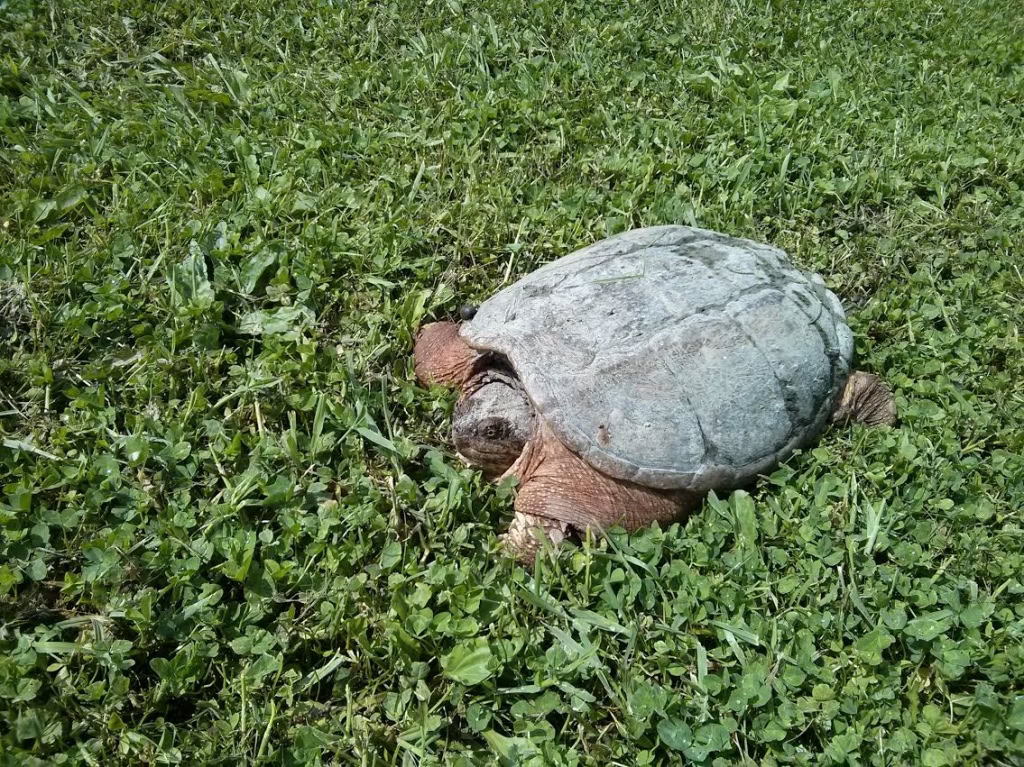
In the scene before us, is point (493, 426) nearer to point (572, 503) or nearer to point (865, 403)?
point (572, 503)

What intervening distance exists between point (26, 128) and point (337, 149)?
145cm

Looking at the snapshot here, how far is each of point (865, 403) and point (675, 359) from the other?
96 centimetres

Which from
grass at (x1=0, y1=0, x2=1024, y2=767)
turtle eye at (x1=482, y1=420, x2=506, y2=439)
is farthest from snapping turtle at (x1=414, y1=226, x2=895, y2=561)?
grass at (x1=0, y1=0, x2=1024, y2=767)

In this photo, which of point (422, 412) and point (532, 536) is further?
point (422, 412)

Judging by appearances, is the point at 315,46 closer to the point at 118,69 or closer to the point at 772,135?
the point at 118,69

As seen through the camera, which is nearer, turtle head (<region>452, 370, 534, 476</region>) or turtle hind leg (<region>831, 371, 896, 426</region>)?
turtle head (<region>452, 370, 534, 476</region>)

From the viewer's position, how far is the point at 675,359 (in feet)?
9.20

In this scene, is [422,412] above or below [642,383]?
below

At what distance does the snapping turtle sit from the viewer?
2.75 metres

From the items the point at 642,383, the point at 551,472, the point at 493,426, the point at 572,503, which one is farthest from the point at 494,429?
the point at 642,383

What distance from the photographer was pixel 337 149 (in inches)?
158

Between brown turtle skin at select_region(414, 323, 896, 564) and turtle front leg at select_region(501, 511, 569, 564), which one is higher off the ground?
brown turtle skin at select_region(414, 323, 896, 564)

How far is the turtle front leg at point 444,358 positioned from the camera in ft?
10.4

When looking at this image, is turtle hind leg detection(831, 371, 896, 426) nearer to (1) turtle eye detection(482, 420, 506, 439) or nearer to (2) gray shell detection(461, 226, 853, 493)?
(2) gray shell detection(461, 226, 853, 493)
